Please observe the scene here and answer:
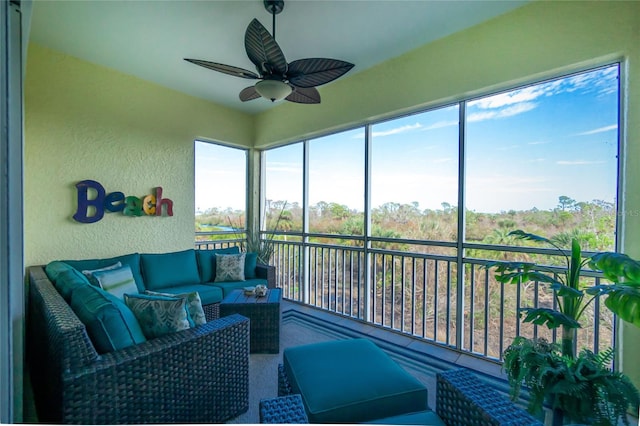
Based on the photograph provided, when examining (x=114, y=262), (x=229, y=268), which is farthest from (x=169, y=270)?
(x=229, y=268)

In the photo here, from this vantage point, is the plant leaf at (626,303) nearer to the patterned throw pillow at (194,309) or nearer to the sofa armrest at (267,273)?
the patterned throw pillow at (194,309)

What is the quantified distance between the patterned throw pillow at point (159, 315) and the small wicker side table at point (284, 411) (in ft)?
2.39

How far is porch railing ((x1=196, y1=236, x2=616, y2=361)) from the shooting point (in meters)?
2.31

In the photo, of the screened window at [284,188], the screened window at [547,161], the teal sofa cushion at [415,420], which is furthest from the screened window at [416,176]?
the teal sofa cushion at [415,420]

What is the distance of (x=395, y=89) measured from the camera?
3010mm

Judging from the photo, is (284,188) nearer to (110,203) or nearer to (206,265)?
(206,265)

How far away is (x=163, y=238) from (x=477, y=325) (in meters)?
3.92

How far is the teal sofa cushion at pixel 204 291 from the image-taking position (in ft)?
10.1

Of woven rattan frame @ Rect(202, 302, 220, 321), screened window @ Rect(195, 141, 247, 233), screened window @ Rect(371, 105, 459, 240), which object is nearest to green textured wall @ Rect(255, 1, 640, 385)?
screened window @ Rect(371, 105, 459, 240)

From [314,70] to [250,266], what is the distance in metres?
2.64

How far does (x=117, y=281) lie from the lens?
264 centimetres

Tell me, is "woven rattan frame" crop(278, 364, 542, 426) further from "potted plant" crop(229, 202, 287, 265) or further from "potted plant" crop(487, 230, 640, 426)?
"potted plant" crop(229, 202, 287, 265)

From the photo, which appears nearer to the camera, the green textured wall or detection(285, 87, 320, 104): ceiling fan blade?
the green textured wall

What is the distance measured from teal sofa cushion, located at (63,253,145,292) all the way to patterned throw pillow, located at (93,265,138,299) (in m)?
0.30
